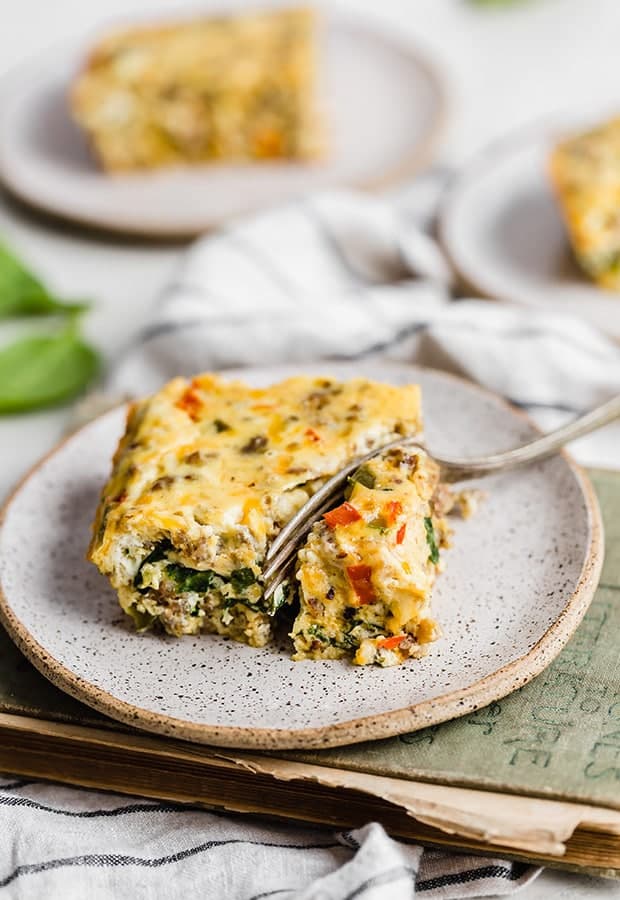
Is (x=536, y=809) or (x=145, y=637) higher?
(x=145, y=637)

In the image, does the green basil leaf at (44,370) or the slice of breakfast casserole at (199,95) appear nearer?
the green basil leaf at (44,370)

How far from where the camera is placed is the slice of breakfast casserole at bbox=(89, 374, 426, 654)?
2.99 m

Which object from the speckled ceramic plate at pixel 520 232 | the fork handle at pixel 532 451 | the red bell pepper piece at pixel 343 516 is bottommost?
the speckled ceramic plate at pixel 520 232

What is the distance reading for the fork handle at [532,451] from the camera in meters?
3.46

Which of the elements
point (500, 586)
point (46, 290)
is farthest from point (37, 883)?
point (46, 290)

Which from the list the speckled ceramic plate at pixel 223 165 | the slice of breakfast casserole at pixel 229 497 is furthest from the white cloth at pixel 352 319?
the slice of breakfast casserole at pixel 229 497

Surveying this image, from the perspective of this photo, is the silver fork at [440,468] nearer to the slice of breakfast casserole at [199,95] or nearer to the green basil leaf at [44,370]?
the green basil leaf at [44,370]

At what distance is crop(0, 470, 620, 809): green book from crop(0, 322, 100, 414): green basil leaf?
1.54m

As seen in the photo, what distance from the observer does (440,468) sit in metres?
3.38

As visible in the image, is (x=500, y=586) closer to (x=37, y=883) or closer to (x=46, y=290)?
(x=37, y=883)

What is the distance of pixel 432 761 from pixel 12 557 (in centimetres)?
128

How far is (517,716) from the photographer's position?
2.90 m

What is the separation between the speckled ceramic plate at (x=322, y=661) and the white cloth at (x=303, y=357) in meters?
0.31

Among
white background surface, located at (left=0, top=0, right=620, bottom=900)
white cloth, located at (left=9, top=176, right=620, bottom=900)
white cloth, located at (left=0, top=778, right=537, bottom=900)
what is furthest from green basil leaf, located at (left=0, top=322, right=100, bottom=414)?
white cloth, located at (left=0, top=778, right=537, bottom=900)
